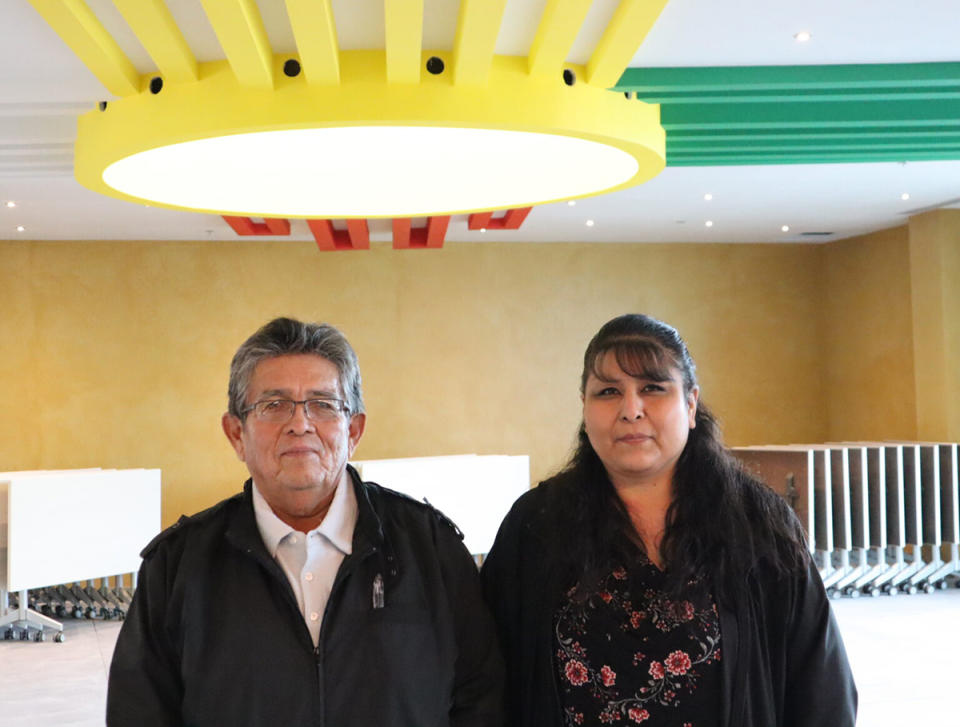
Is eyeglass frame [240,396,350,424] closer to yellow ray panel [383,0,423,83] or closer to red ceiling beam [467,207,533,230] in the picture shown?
yellow ray panel [383,0,423,83]

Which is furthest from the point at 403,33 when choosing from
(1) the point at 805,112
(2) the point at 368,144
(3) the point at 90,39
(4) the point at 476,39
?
(1) the point at 805,112

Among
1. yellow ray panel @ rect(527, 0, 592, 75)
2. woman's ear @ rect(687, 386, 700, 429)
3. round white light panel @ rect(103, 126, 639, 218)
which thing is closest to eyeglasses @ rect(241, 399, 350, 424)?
woman's ear @ rect(687, 386, 700, 429)

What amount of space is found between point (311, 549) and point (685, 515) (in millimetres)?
941

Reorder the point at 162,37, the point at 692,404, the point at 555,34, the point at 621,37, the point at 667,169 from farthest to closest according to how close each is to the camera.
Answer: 1. the point at 667,169
2. the point at 621,37
3. the point at 162,37
4. the point at 555,34
5. the point at 692,404

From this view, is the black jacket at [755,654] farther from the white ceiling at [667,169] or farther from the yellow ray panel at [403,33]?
the white ceiling at [667,169]

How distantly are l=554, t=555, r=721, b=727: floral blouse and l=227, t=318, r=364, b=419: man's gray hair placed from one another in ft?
2.52

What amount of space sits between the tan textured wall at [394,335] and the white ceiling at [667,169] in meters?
0.44

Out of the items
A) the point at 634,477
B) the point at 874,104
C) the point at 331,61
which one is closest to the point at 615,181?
the point at 331,61

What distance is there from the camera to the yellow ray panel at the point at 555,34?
13.3 feet

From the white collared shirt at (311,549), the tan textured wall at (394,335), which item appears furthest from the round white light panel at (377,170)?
the tan textured wall at (394,335)

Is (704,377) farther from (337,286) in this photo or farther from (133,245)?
(133,245)

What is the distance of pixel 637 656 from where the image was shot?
2.55 metres

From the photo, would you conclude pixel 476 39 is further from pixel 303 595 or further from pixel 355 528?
pixel 303 595

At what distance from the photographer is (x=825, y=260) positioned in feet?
54.3
